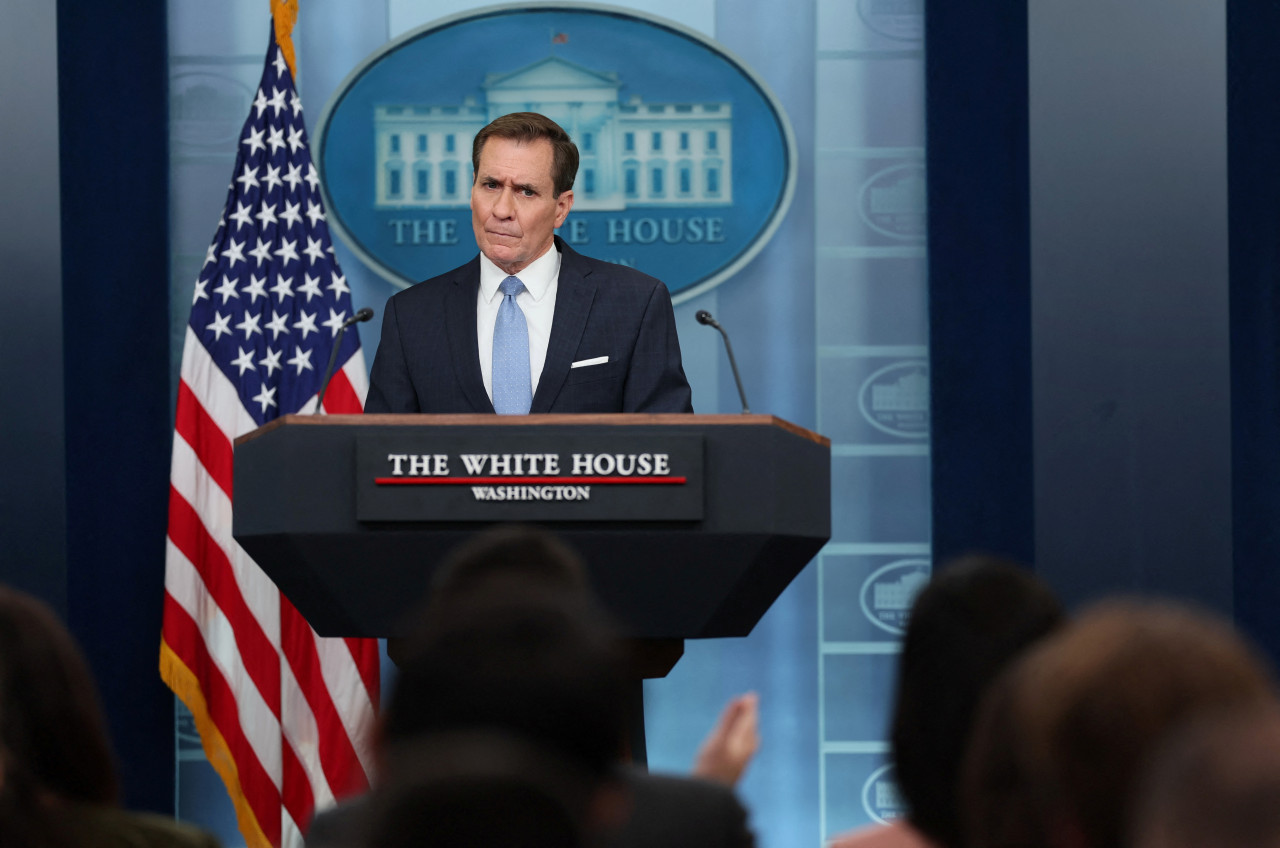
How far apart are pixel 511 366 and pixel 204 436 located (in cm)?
192

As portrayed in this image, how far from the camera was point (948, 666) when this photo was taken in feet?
5.11

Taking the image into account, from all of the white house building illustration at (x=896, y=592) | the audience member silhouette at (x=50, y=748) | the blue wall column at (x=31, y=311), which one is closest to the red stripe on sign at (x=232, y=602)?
the blue wall column at (x=31, y=311)

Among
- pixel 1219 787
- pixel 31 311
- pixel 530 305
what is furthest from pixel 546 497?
pixel 31 311

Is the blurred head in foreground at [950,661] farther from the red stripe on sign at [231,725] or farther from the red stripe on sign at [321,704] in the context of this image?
the red stripe on sign at [231,725]

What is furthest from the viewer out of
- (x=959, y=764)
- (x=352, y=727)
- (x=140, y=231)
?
(x=140, y=231)

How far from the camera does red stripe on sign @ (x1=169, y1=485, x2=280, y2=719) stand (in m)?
4.55

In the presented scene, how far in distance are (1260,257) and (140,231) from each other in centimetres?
366

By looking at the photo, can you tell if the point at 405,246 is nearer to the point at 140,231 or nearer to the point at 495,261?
the point at 140,231

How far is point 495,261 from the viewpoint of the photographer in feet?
10.6

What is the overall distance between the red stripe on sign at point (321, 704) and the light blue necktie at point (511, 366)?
1.75 meters

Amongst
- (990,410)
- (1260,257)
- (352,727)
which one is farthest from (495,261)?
(1260,257)

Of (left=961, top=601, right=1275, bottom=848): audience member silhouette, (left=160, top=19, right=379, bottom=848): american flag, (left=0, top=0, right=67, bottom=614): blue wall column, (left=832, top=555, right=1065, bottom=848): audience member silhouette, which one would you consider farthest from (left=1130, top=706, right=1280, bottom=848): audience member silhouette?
(left=0, top=0, right=67, bottom=614): blue wall column

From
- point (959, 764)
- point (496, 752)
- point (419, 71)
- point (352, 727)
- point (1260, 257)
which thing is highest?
point (419, 71)

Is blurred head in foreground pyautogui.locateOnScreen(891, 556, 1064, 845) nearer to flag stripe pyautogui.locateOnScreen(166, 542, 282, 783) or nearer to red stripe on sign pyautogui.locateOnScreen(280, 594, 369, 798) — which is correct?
red stripe on sign pyautogui.locateOnScreen(280, 594, 369, 798)
